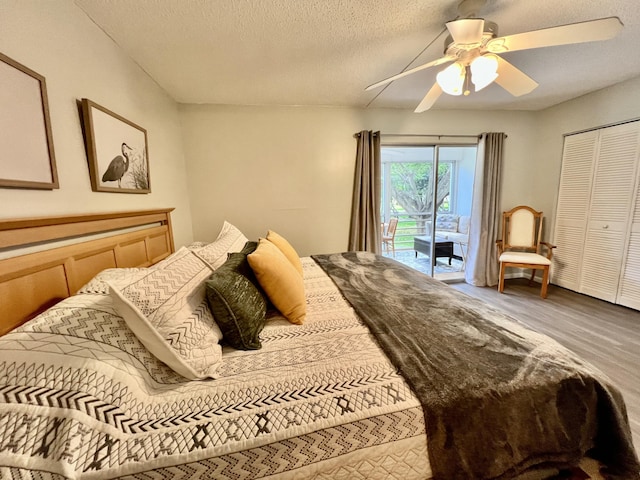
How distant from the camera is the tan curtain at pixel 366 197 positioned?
10.9 feet

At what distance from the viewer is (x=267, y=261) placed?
1.35 meters

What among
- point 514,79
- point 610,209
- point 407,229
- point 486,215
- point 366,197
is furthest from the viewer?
point 407,229

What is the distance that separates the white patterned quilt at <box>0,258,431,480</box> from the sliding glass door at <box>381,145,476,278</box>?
3.56 meters

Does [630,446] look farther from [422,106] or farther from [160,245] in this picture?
[160,245]

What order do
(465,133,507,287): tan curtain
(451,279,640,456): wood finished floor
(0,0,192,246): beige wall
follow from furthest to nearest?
(465,133,507,287): tan curtain
(451,279,640,456): wood finished floor
(0,0,192,246): beige wall

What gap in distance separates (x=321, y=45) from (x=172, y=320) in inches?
81.7

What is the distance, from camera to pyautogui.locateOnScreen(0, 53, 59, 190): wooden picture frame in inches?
38.3

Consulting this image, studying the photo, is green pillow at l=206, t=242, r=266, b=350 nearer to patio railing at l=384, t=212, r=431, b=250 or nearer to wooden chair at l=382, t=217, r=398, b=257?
wooden chair at l=382, t=217, r=398, b=257

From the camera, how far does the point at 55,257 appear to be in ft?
3.54

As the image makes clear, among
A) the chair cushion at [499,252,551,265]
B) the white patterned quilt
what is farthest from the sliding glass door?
the white patterned quilt

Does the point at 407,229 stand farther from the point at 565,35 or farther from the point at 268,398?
the point at 268,398

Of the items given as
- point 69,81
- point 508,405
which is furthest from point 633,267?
point 69,81

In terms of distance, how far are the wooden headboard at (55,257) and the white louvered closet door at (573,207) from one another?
15.2 feet

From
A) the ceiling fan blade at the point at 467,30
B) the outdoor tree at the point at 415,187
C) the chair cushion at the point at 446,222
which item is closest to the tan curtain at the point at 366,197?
the outdoor tree at the point at 415,187
